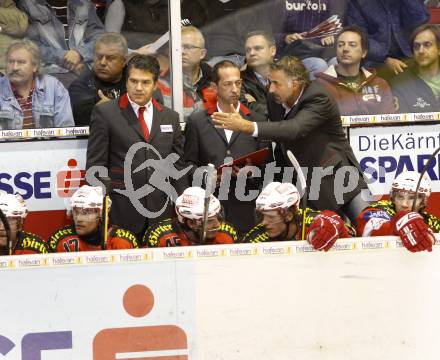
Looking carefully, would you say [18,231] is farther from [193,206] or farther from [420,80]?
[420,80]

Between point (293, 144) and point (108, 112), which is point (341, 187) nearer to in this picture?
point (293, 144)

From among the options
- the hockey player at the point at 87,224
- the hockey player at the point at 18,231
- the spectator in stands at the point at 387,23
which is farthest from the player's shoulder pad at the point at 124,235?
the spectator in stands at the point at 387,23

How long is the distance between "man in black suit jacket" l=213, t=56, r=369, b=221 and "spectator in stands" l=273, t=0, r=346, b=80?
0.87 m

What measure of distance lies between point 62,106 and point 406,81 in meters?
2.66

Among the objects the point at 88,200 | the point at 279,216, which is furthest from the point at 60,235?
the point at 279,216

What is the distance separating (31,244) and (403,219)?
2.43 meters

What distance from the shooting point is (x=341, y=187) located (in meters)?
8.12

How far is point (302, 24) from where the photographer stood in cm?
903

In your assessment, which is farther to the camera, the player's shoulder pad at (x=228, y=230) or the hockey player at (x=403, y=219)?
the player's shoulder pad at (x=228, y=230)

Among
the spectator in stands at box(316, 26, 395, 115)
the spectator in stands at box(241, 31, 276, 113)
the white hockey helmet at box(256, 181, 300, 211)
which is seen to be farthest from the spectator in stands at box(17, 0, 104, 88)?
the white hockey helmet at box(256, 181, 300, 211)

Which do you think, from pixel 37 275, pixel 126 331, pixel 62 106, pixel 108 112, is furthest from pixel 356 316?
pixel 62 106

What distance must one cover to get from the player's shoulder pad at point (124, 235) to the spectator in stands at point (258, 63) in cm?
177

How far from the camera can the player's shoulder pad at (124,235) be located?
750 cm

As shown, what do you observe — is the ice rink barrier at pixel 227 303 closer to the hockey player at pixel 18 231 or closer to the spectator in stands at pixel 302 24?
the hockey player at pixel 18 231
